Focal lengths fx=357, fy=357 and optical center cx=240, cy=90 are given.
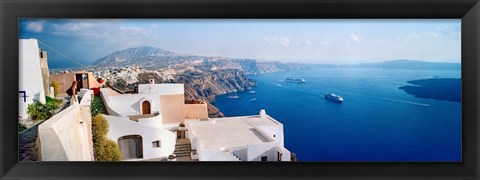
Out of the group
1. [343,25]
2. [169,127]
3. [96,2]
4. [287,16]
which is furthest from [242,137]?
[96,2]

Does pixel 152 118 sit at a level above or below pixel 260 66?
below

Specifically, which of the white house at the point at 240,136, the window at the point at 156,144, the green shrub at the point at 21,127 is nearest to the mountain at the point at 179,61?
the white house at the point at 240,136

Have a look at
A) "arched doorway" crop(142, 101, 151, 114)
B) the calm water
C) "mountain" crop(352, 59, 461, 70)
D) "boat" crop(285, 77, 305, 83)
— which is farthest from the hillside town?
"mountain" crop(352, 59, 461, 70)

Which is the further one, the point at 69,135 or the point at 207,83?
the point at 207,83

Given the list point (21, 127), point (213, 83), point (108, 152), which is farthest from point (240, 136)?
point (21, 127)

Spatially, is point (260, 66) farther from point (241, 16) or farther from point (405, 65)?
point (405, 65)

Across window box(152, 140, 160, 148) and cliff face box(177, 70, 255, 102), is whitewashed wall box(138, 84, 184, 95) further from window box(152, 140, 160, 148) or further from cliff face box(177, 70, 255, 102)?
window box(152, 140, 160, 148)
